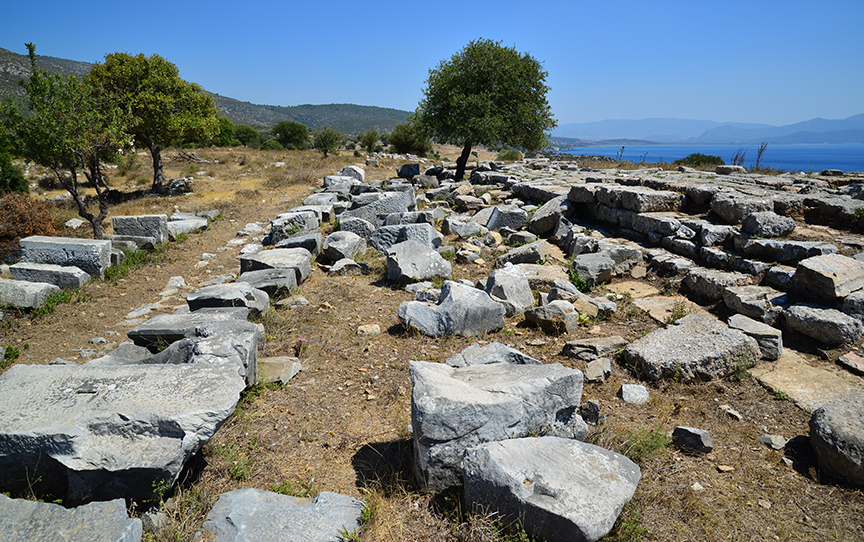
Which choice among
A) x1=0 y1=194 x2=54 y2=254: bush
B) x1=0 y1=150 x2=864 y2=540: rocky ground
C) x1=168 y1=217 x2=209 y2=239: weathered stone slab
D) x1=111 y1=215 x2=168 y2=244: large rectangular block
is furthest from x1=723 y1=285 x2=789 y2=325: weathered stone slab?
x1=0 y1=194 x2=54 y2=254: bush

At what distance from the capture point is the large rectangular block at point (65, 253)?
306 inches

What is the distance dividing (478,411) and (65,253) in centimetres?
864

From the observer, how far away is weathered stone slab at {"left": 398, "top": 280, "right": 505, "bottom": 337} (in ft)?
18.9

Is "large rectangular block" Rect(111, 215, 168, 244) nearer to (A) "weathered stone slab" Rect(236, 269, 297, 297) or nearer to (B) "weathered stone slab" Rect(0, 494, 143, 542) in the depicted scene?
(A) "weathered stone slab" Rect(236, 269, 297, 297)

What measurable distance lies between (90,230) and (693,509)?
564 inches

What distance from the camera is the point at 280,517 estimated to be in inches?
111

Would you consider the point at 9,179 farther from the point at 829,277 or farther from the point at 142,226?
the point at 829,277

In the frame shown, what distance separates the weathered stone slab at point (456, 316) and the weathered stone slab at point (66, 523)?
12.1 ft

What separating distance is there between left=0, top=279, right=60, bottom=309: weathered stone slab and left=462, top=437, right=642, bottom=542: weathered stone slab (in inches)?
293

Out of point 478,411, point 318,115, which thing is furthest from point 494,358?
point 318,115

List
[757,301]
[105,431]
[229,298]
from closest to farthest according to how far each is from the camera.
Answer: [105,431] < [757,301] < [229,298]

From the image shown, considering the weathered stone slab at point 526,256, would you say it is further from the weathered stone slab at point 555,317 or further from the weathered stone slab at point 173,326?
the weathered stone slab at point 173,326

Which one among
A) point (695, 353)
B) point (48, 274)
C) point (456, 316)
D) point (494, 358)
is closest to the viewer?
point (494, 358)

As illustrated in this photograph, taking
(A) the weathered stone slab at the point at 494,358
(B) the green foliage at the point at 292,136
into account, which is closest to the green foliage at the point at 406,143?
(B) the green foliage at the point at 292,136
